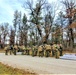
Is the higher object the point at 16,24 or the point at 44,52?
the point at 16,24

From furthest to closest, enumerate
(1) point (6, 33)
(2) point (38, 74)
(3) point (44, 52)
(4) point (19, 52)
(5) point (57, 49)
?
(1) point (6, 33) < (4) point (19, 52) < (3) point (44, 52) < (5) point (57, 49) < (2) point (38, 74)

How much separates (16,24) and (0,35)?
10.7m

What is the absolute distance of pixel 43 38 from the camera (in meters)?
65.3

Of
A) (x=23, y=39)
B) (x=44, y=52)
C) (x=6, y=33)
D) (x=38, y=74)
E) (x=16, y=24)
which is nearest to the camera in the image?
(x=38, y=74)

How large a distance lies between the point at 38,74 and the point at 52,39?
53.2 metres

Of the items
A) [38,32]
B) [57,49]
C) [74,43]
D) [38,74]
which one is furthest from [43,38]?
[38,74]

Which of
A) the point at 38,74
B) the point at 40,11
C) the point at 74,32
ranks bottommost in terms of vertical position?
the point at 38,74

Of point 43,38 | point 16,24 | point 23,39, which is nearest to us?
point 43,38

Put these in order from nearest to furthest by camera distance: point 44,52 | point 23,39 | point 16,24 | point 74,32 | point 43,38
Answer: point 44,52, point 74,32, point 43,38, point 23,39, point 16,24

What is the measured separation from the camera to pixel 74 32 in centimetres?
5878

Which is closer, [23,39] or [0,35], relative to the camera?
[23,39]

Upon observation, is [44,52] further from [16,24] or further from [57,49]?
[16,24]

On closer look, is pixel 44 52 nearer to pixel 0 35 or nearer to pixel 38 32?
pixel 38 32

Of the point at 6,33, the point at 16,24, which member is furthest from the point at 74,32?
the point at 6,33
